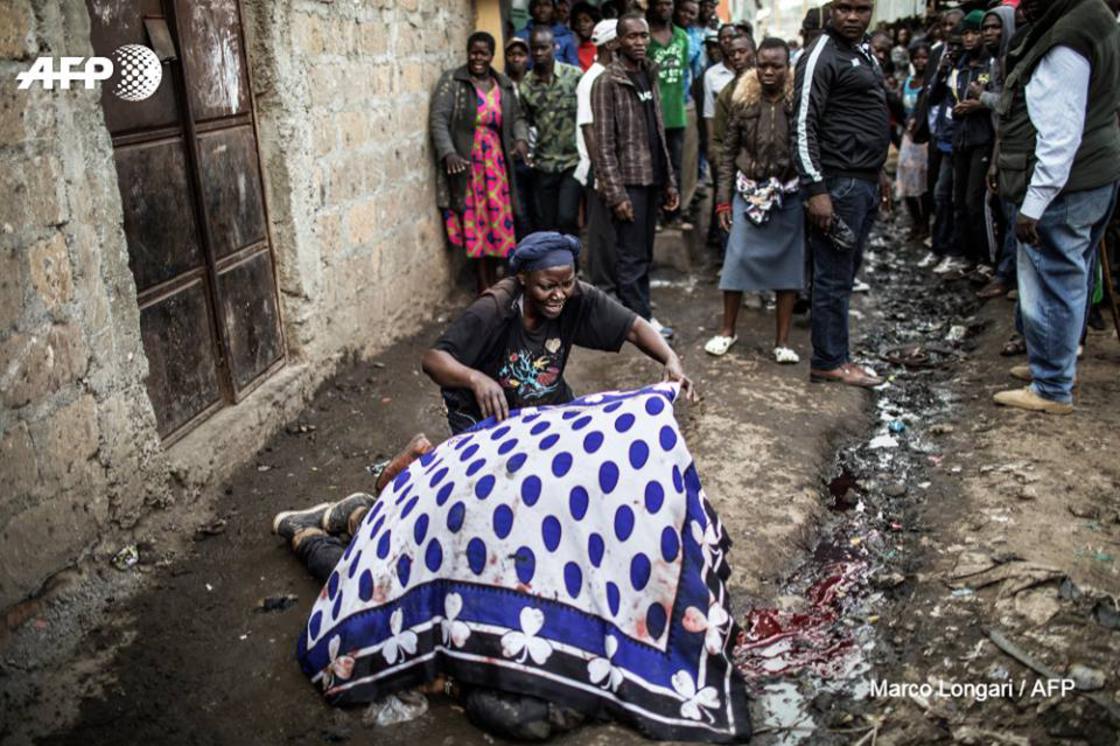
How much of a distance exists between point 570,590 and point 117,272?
6.81 ft

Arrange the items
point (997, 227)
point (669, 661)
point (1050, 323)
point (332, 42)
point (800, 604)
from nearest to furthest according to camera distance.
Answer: point (669, 661) < point (800, 604) < point (1050, 323) < point (332, 42) < point (997, 227)

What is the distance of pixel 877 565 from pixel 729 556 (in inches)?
22.6

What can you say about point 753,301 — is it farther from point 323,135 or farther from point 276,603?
point 276,603

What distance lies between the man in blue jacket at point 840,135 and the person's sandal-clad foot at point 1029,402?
101cm

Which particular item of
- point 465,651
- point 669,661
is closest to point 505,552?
point 465,651

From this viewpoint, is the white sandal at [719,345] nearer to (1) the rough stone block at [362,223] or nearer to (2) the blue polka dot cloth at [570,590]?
(1) the rough stone block at [362,223]

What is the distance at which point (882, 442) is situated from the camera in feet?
15.2

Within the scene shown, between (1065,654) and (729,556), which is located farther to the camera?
(729,556)

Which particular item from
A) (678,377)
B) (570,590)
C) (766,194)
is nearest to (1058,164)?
(766,194)

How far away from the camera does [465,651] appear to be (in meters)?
2.52

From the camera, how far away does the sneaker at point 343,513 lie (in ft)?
11.4

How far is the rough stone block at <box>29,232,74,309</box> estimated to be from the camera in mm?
2898

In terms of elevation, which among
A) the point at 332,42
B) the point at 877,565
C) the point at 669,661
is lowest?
the point at 877,565

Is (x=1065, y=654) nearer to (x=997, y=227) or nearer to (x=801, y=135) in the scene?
(x=801, y=135)
